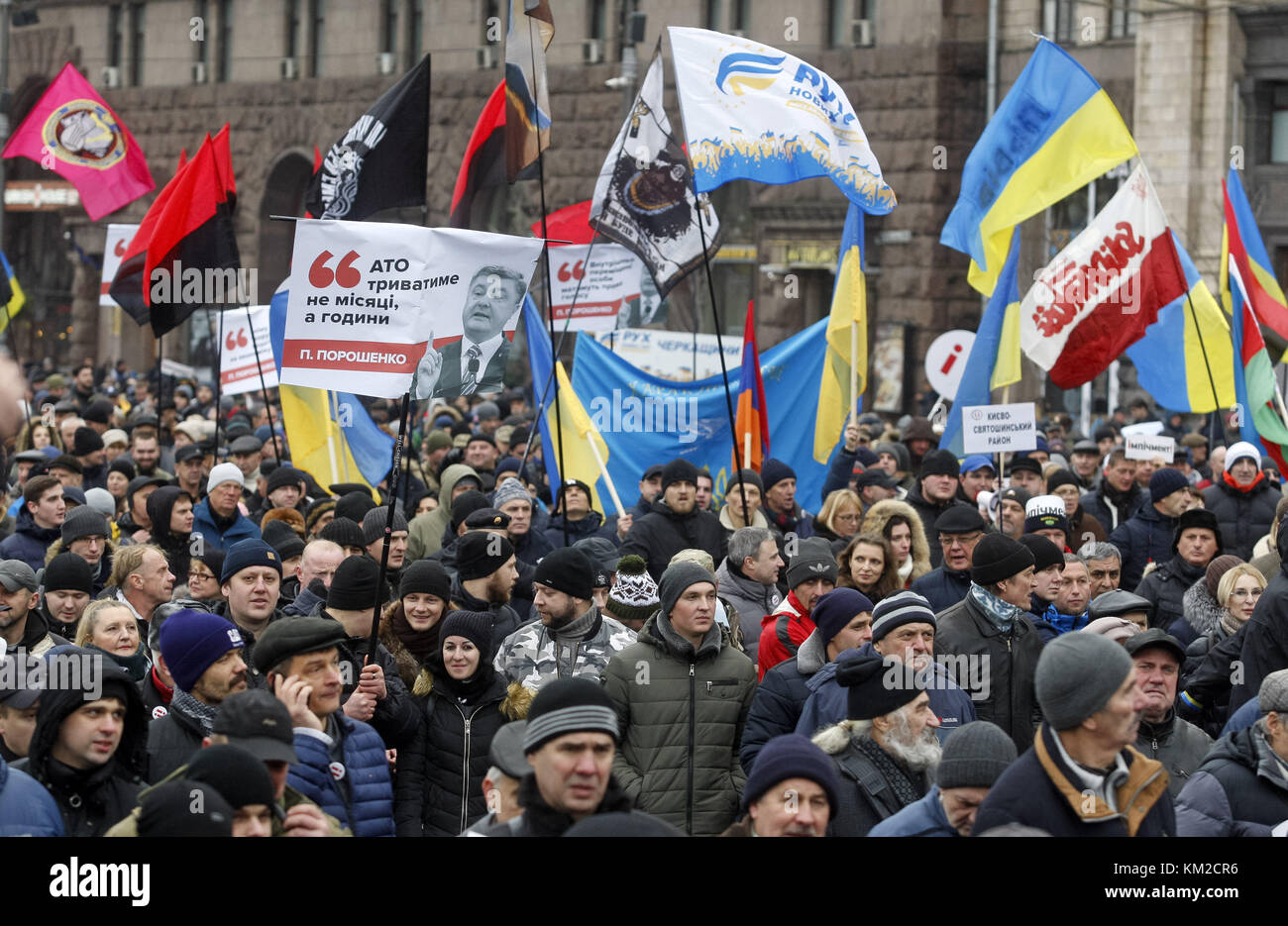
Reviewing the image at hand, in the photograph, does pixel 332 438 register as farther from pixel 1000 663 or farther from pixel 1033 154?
pixel 1000 663

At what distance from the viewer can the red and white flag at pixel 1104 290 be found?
34.7ft

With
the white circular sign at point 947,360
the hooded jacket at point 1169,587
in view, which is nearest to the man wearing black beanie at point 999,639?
the hooded jacket at point 1169,587

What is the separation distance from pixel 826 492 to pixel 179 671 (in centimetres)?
680

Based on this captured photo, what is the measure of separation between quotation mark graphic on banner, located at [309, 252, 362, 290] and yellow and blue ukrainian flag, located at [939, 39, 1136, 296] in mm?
4917

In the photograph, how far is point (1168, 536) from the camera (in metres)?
10.5

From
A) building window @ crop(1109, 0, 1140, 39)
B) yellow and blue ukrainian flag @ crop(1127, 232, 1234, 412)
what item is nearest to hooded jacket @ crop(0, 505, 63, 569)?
yellow and blue ukrainian flag @ crop(1127, 232, 1234, 412)

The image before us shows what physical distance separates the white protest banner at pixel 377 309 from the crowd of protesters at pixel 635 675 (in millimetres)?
439

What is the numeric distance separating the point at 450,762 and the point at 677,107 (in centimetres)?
2305

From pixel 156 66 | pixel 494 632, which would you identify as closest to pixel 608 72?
pixel 156 66

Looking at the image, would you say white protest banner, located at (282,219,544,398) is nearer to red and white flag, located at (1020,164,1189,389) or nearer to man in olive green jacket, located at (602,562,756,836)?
man in olive green jacket, located at (602,562,756,836)

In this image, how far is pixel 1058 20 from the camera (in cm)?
2548

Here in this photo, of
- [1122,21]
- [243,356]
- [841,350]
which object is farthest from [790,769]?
[1122,21]

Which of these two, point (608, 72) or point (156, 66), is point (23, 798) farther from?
point (156, 66)

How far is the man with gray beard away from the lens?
16.7 ft
